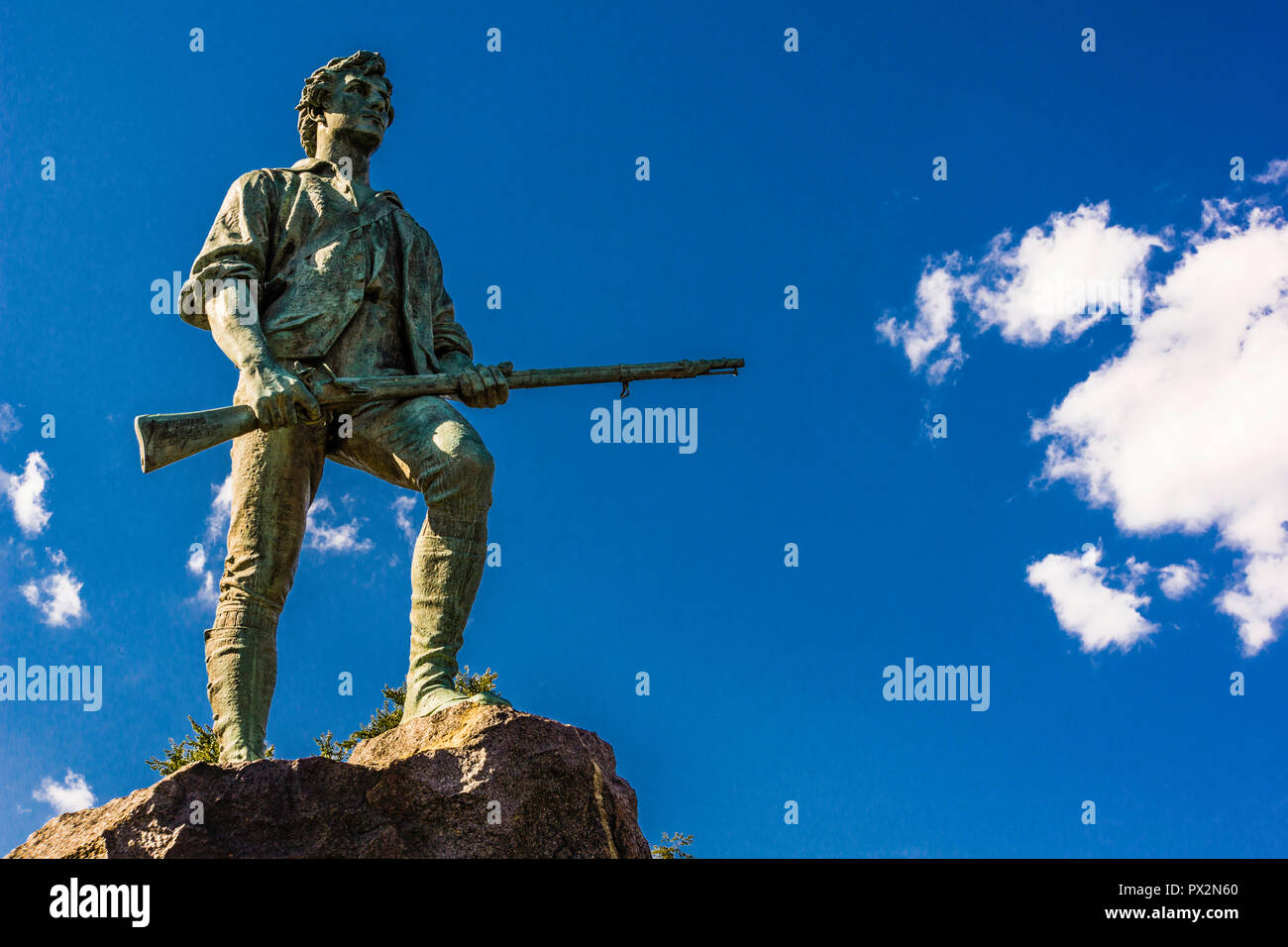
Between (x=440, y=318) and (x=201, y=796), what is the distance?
3529mm

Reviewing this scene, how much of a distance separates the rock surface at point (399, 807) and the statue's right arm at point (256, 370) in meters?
1.80

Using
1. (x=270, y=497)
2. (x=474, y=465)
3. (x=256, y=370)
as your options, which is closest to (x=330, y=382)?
(x=256, y=370)

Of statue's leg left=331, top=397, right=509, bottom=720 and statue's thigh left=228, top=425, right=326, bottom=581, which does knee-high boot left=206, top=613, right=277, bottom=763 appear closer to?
statue's thigh left=228, top=425, right=326, bottom=581

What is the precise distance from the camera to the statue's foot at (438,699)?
6.65m

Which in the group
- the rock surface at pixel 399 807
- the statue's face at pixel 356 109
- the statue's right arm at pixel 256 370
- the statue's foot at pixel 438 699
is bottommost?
the rock surface at pixel 399 807

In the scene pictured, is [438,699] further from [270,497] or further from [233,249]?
[233,249]

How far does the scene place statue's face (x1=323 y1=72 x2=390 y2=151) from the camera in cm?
823

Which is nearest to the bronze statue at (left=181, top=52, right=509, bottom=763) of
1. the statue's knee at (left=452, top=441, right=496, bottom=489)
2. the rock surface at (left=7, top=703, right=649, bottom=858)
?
the statue's knee at (left=452, top=441, right=496, bottom=489)

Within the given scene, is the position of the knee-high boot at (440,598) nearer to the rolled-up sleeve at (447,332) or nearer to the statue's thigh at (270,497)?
the statue's thigh at (270,497)

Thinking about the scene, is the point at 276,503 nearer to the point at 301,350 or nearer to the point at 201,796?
the point at 301,350

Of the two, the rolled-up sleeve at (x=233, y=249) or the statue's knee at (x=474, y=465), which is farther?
the rolled-up sleeve at (x=233, y=249)

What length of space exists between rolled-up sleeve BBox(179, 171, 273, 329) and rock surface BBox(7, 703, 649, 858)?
280 centimetres

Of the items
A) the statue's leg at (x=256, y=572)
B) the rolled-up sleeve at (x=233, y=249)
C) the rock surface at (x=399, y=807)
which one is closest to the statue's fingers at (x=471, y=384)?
the statue's leg at (x=256, y=572)
